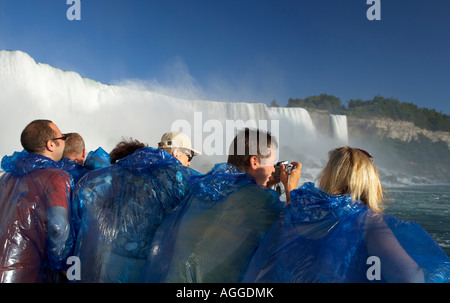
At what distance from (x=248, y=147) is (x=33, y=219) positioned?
1.11 metres

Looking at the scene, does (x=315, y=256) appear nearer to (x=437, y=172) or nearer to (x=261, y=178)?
(x=261, y=178)

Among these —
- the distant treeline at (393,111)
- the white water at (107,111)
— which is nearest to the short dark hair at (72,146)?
the white water at (107,111)

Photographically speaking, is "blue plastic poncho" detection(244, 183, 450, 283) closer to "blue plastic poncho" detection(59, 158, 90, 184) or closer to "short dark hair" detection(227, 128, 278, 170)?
"short dark hair" detection(227, 128, 278, 170)

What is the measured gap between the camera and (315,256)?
1160 millimetres

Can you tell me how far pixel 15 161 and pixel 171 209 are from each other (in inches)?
34.7

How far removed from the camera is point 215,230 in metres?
1.35

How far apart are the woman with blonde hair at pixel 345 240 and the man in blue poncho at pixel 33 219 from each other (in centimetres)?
101

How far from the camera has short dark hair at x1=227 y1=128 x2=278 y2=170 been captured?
5.38 ft

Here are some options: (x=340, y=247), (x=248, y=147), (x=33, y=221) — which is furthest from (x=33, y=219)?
(x=340, y=247)

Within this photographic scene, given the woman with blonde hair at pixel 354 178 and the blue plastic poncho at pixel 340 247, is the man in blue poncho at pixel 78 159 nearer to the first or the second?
the blue plastic poncho at pixel 340 247

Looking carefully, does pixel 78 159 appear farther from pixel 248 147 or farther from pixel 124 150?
pixel 248 147

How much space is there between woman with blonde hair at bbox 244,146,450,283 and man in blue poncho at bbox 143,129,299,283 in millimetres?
67

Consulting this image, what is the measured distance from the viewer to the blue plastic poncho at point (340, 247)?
1.08 meters
